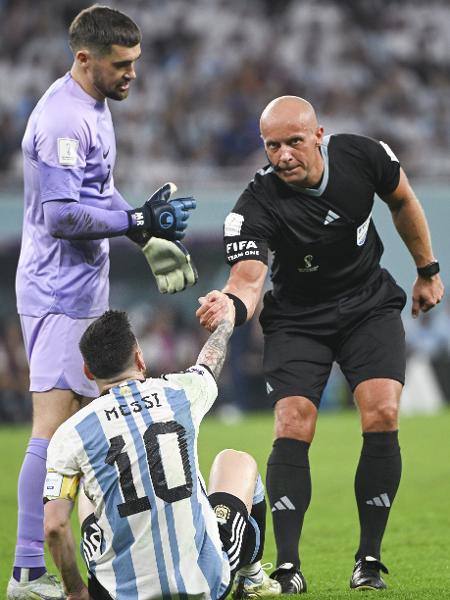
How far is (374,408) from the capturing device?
5090 mm

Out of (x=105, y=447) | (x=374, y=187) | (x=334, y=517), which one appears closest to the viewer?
(x=105, y=447)

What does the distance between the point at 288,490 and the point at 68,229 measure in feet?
4.98

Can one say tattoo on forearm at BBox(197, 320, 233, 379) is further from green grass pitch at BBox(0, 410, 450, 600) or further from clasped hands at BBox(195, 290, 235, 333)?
green grass pitch at BBox(0, 410, 450, 600)

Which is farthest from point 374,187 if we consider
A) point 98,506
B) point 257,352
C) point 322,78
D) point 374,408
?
point 322,78

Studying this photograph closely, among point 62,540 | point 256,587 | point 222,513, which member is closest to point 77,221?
point 222,513

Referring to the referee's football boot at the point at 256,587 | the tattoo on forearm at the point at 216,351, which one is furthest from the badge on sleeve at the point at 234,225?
the referee's football boot at the point at 256,587

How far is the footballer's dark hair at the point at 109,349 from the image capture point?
157 inches

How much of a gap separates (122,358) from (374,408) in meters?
1.53

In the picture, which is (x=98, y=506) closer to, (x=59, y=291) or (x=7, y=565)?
(x=59, y=291)

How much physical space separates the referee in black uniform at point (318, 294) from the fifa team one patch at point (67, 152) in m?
0.80

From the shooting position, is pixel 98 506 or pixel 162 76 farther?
pixel 162 76

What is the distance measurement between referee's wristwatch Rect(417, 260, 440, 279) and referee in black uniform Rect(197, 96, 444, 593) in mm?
168

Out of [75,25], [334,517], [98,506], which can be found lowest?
[334,517]

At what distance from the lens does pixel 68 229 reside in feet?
16.4
